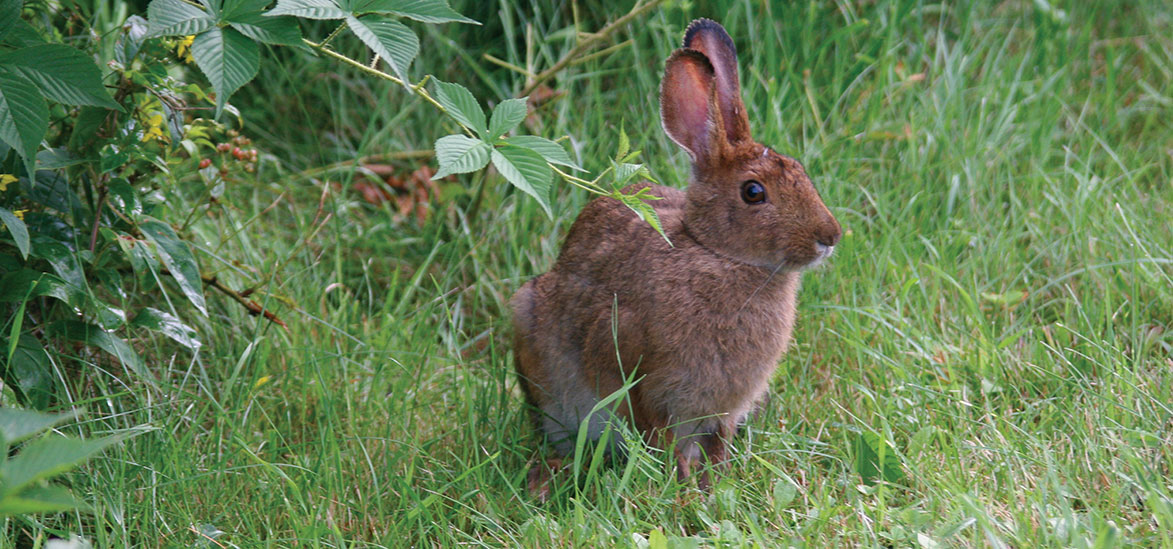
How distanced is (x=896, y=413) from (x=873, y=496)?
39 cm

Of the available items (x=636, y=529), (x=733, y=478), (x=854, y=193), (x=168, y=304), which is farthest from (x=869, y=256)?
(x=168, y=304)

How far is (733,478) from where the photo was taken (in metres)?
2.93

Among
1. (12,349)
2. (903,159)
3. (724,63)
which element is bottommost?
(12,349)

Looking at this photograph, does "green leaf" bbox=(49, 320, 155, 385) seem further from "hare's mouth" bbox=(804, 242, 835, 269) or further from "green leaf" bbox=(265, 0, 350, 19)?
"hare's mouth" bbox=(804, 242, 835, 269)

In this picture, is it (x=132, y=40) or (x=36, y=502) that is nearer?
(x=36, y=502)

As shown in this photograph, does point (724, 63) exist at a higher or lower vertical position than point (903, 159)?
higher

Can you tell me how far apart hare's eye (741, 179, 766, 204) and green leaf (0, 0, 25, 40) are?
5.65 ft

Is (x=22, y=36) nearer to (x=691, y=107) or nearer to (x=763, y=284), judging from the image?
(x=691, y=107)

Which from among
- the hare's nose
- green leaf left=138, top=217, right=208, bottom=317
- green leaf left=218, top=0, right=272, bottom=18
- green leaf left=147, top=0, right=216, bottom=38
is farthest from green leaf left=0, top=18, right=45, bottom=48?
the hare's nose

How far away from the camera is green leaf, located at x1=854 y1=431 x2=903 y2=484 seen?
2.78 m

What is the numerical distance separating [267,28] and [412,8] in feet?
0.99

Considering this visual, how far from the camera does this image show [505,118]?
2.34 meters

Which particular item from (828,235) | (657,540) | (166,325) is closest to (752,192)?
(828,235)

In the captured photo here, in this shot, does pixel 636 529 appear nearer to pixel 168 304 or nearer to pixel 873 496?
pixel 873 496
